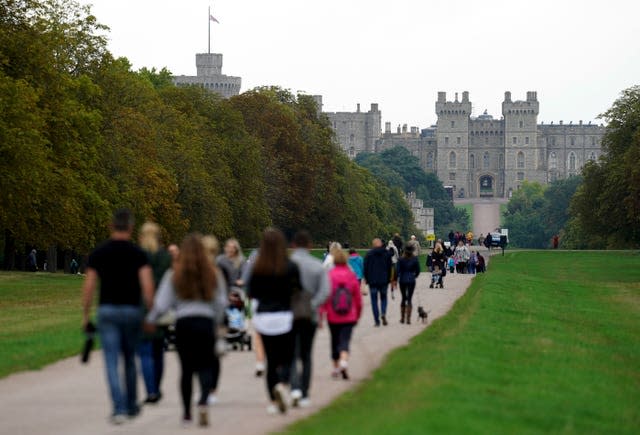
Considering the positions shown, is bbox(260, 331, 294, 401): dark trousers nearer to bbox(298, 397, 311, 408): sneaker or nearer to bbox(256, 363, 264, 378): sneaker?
bbox(298, 397, 311, 408): sneaker

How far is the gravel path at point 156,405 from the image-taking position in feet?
46.1

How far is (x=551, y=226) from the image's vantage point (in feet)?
564

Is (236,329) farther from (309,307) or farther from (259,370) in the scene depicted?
(309,307)

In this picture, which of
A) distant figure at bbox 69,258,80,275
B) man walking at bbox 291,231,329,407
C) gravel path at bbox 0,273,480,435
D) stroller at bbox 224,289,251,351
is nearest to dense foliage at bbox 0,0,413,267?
distant figure at bbox 69,258,80,275

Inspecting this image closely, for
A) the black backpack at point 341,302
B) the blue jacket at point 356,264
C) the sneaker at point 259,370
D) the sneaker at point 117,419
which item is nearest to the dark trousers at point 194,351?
the sneaker at point 117,419

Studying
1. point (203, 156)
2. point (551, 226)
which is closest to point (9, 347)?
point (203, 156)

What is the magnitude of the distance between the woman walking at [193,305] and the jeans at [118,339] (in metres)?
0.17

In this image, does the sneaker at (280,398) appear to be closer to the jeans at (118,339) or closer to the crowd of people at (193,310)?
the crowd of people at (193,310)

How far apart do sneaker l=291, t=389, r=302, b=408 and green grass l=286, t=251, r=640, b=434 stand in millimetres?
342

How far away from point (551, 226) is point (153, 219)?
381 feet

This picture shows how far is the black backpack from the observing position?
59.7 ft

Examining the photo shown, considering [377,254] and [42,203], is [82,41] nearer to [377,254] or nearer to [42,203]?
[42,203]

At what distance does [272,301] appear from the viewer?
14867 mm

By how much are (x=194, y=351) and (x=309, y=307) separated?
2.02m
